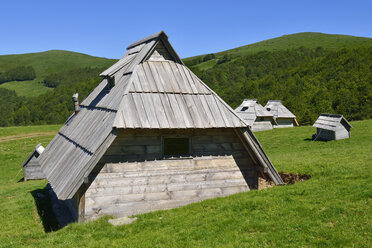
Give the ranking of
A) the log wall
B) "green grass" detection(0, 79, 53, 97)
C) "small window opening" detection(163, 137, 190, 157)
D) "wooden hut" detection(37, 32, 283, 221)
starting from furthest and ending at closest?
"green grass" detection(0, 79, 53, 97) → "small window opening" detection(163, 137, 190, 157) → the log wall → "wooden hut" detection(37, 32, 283, 221)

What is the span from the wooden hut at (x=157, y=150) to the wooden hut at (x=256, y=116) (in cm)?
3734

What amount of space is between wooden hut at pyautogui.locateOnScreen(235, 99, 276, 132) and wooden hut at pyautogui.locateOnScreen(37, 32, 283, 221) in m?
37.3

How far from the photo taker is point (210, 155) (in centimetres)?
1177

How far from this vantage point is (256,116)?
162ft

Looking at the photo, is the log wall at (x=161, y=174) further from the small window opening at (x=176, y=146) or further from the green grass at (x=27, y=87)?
the green grass at (x=27, y=87)

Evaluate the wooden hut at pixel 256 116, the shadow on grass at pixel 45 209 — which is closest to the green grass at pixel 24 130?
the wooden hut at pixel 256 116

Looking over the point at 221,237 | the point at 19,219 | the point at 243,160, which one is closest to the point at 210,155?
the point at 243,160

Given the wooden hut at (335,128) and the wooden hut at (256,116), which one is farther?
the wooden hut at (256,116)

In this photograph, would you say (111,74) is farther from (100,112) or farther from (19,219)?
(19,219)

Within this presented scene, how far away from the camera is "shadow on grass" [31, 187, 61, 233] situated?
12.3m

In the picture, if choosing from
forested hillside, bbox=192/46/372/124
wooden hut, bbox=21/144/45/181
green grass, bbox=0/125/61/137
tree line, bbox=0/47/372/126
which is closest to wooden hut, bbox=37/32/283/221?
tree line, bbox=0/47/372/126

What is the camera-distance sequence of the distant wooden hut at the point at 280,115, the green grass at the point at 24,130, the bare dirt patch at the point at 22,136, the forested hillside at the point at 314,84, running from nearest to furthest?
the bare dirt patch at the point at 22,136 → the distant wooden hut at the point at 280,115 → the green grass at the point at 24,130 → the forested hillside at the point at 314,84

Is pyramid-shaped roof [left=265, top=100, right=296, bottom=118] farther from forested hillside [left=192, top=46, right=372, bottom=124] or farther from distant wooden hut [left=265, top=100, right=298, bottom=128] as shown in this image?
forested hillside [left=192, top=46, right=372, bottom=124]

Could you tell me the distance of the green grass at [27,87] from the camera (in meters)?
175
